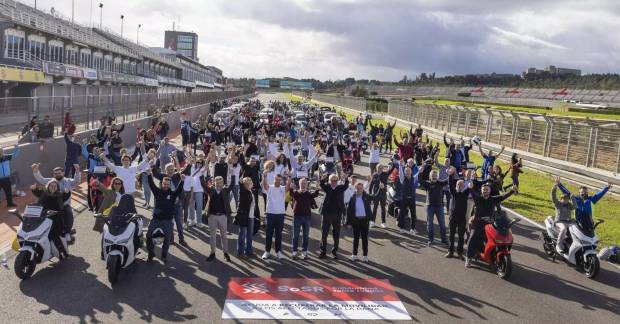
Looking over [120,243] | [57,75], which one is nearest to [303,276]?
[120,243]

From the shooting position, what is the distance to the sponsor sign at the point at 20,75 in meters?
31.6

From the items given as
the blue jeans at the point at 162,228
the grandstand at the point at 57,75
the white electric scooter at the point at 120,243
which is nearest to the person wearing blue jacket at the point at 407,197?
the blue jeans at the point at 162,228

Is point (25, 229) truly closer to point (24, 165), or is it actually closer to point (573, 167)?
point (24, 165)

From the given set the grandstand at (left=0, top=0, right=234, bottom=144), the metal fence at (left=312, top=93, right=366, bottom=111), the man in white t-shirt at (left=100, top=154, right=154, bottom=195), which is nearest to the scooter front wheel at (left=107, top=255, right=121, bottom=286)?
the man in white t-shirt at (left=100, top=154, right=154, bottom=195)

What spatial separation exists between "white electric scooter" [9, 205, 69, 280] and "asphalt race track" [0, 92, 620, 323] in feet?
0.80

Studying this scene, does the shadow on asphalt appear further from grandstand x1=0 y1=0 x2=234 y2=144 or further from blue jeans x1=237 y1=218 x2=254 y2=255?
grandstand x1=0 y1=0 x2=234 y2=144

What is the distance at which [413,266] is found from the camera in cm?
1039

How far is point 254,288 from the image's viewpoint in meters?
8.85

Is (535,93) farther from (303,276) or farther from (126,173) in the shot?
(303,276)

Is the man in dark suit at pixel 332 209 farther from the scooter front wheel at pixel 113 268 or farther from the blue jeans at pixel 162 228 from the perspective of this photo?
the scooter front wheel at pixel 113 268

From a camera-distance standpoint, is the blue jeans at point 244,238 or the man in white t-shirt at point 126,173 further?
the man in white t-shirt at point 126,173

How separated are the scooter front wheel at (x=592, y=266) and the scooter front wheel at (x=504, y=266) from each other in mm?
1707

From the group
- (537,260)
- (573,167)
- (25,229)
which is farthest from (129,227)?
(573,167)

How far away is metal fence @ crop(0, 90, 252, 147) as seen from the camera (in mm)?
17000
